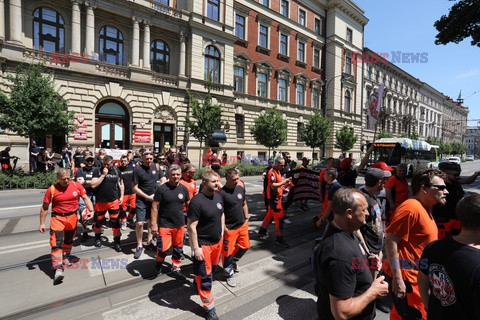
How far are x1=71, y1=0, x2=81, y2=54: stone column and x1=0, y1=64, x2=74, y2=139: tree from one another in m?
4.99

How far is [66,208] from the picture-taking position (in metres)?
4.46

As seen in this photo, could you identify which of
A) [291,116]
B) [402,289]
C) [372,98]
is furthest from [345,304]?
[291,116]

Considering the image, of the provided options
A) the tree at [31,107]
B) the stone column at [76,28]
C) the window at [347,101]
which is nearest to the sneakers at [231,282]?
the tree at [31,107]

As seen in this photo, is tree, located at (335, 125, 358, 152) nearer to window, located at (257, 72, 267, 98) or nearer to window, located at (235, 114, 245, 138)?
window, located at (257, 72, 267, 98)

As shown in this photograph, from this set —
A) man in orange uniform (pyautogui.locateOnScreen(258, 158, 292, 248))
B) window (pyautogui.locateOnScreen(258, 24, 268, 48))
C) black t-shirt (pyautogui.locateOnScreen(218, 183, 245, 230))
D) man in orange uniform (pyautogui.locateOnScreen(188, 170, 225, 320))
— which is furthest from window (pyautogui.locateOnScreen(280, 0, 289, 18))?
man in orange uniform (pyautogui.locateOnScreen(188, 170, 225, 320))

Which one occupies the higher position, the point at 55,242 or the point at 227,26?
the point at 227,26

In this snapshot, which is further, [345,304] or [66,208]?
[66,208]

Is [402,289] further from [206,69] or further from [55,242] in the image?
[206,69]

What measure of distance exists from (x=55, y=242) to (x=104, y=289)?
45.3 inches

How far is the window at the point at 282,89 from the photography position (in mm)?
29686

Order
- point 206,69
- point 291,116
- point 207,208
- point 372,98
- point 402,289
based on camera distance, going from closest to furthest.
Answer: point 402,289 < point 207,208 < point 372,98 < point 206,69 < point 291,116

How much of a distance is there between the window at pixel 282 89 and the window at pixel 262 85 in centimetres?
224

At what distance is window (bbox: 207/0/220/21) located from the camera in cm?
2286

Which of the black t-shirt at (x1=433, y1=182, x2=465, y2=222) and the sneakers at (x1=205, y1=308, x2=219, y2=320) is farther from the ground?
the black t-shirt at (x1=433, y1=182, x2=465, y2=222)
